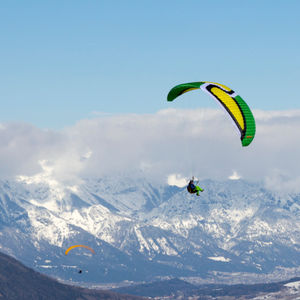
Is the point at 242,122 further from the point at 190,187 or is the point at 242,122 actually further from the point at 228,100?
the point at 190,187

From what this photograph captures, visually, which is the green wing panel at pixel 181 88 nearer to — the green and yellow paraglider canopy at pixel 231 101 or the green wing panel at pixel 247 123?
the green and yellow paraglider canopy at pixel 231 101

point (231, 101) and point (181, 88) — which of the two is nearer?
point (231, 101)

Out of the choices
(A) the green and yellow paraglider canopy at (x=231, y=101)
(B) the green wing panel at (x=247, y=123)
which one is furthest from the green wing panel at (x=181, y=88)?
(B) the green wing panel at (x=247, y=123)

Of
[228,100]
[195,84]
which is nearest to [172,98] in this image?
[195,84]

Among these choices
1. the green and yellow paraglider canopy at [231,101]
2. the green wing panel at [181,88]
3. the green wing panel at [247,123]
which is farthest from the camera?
the green wing panel at [181,88]

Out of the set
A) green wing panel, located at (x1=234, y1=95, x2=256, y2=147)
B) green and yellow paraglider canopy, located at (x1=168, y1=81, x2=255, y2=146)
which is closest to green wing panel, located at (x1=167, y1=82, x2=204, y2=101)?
green and yellow paraglider canopy, located at (x1=168, y1=81, x2=255, y2=146)

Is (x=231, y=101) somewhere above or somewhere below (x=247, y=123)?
above

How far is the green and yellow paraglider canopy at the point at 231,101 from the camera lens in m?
127

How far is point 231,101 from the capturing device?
134625 millimetres

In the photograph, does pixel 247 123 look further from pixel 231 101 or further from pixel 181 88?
pixel 181 88

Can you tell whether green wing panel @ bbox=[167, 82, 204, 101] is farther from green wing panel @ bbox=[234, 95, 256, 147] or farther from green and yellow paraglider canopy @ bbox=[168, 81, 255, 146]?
green wing panel @ bbox=[234, 95, 256, 147]

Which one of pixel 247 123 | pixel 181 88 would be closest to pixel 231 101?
pixel 247 123

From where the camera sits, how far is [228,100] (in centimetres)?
13512

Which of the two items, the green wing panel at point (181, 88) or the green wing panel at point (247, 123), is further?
the green wing panel at point (181, 88)
